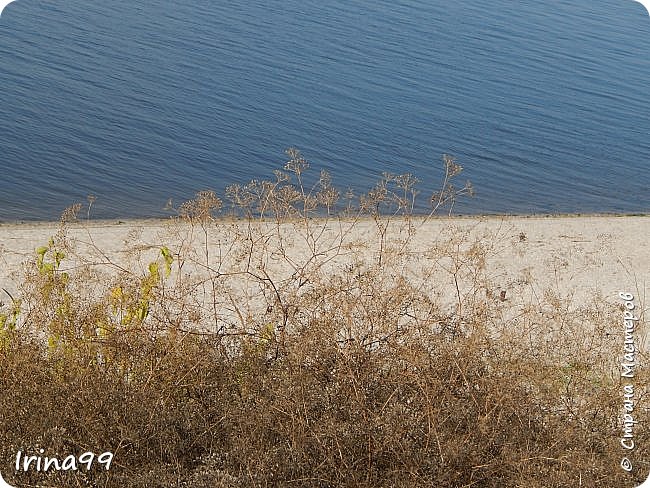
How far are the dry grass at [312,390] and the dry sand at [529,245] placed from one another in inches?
70.6

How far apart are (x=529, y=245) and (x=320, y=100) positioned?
4.78 metres

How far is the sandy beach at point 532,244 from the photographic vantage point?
5.42 m

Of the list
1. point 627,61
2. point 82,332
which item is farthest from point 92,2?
point 82,332

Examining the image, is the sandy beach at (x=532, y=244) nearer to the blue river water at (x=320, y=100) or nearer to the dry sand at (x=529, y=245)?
the dry sand at (x=529, y=245)

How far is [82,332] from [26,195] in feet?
17.0

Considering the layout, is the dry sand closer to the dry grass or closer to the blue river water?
the blue river water

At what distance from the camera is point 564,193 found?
944 cm

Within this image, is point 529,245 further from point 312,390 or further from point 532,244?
point 312,390

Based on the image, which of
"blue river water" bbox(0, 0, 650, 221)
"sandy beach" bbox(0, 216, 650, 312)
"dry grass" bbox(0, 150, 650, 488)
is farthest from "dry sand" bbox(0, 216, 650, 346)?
"dry grass" bbox(0, 150, 650, 488)

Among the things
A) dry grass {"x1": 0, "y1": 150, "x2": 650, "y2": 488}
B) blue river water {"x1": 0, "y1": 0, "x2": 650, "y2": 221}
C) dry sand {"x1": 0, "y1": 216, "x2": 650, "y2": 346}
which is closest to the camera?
dry grass {"x1": 0, "y1": 150, "x2": 650, "y2": 488}

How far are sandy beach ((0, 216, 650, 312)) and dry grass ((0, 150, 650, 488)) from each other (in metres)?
1.92

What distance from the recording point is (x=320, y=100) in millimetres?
10852

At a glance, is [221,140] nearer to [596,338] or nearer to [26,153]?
[26,153]

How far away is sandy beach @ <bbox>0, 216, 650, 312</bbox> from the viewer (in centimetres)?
542
